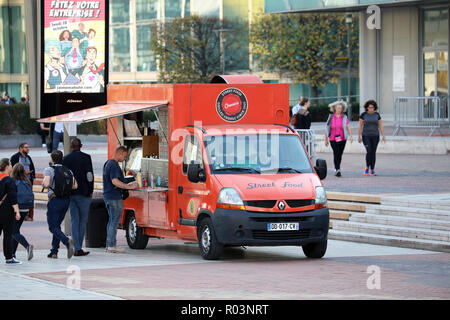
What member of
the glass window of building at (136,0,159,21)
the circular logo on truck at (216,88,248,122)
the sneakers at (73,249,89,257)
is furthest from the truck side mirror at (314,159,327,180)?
the glass window of building at (136,0,159,21)

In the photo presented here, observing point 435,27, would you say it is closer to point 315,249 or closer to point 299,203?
point 315,249

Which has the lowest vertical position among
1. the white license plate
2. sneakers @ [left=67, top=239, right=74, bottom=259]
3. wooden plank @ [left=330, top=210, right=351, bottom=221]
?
sneakers @ [left=67, top=239, right=74, bottom=259]

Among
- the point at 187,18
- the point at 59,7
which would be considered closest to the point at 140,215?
the point at 59,7

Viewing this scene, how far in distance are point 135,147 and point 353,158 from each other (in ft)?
42.6

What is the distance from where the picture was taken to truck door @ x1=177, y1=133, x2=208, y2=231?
49.0 feet

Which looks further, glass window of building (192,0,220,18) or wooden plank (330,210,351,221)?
glass window of building (192,0,220,18)

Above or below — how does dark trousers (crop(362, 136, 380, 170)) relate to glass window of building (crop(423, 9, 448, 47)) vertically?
below

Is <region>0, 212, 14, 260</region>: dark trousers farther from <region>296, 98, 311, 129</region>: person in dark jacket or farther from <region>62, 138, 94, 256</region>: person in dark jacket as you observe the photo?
<region>296, 98, 311, 129</region>: person in dark jacket

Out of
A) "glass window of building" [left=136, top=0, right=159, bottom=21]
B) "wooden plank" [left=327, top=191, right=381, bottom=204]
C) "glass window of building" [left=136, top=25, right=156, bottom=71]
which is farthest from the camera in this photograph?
"glass window of building" [left=136, top=25, right=156, bottom=71]

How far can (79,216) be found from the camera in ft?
51.4

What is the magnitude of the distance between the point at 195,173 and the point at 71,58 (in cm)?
441

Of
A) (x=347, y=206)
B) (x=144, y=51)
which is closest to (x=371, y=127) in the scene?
(x=347, y=206)

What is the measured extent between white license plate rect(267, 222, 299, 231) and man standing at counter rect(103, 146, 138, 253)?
8.71 ft

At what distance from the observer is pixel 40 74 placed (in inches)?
706
